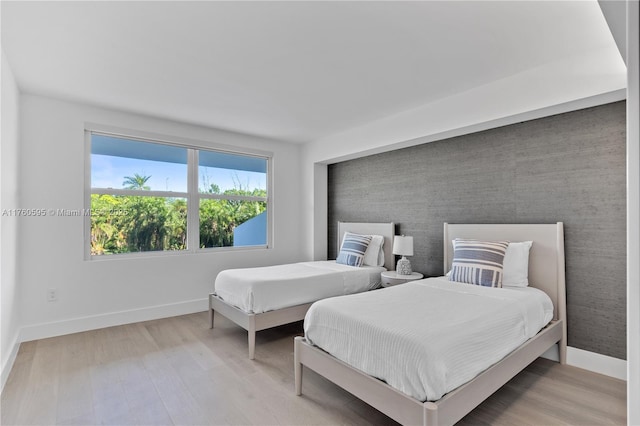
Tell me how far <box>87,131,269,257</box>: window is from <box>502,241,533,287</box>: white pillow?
3319mm

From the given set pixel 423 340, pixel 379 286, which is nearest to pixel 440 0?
pixel 423 340

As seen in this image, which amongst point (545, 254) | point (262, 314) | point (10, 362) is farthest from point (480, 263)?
point (10, 362)

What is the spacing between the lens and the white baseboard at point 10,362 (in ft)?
7.66

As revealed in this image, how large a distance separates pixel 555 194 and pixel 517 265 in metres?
0.69

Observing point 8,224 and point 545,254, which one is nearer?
point 8,224

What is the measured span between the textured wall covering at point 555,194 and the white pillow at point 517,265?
296mm

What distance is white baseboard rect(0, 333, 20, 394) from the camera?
7.66 feet

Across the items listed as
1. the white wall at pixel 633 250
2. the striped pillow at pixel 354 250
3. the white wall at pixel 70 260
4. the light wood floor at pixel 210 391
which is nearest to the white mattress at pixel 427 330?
the light wood floor at pixel 210 391

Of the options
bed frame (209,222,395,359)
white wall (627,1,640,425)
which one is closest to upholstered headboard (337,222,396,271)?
bed frame (209,222,395,359)

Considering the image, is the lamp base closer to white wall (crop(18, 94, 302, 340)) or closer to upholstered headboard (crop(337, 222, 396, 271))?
upholstered headboard (crop(337, 222, 396, 271))

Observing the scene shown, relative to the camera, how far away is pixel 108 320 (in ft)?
11.8

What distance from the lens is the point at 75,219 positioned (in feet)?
11.3

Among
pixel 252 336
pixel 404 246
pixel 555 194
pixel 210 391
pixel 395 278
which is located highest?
pixel 555 194

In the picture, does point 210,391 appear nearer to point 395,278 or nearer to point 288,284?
point 288,284
